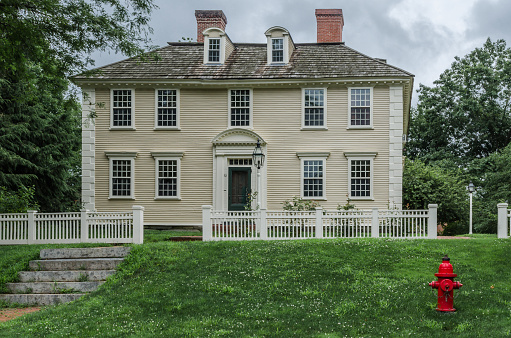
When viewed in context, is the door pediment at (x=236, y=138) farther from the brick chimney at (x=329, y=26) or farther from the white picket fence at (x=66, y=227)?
the brick chimney at (x=329, y=26)

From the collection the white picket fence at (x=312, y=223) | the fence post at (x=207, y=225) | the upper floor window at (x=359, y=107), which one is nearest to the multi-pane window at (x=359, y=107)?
the upper floor window at (x=359, y=107)

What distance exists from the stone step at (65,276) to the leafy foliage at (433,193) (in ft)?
48.9

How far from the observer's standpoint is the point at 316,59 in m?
24.9

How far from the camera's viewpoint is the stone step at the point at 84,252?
643 inches

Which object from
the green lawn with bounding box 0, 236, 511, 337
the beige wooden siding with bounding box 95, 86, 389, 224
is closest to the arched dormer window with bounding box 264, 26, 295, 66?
the beige wooden siding with bounding box 95, 86, 389, 224

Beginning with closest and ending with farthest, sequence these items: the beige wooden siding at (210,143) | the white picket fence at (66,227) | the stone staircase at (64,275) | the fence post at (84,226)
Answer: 1. the stone staircase at (64,275)
2. the white picket fence at (66,227)
3. the fence post at (84,226)
4. the beige wooden siding at (210,143)

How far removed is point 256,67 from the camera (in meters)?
24.7

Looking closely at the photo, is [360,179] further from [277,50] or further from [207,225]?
[207,225]

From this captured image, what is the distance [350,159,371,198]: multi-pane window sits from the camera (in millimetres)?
23391

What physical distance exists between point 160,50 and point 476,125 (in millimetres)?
23862

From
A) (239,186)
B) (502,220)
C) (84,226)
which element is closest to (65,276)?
(84,226)

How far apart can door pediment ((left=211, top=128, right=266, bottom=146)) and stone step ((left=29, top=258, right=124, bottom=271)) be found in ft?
29.9

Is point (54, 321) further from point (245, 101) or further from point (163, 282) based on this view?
point (245, 101)

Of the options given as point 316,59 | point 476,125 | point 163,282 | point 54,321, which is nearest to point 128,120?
point 316,59
